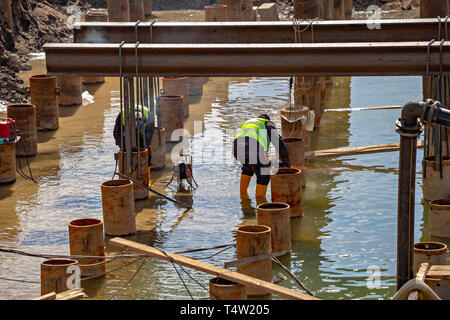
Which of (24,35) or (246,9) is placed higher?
(246,9)

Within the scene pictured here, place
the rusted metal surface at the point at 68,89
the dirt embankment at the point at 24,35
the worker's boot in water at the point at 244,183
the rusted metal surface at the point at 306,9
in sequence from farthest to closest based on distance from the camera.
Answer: the dirt embankment at the point at 24,35 → the rusted metal surface at the point at 68,89 → the rusted metal surface at the point at 306,9 → the worker's boot in water at the point at 244,183

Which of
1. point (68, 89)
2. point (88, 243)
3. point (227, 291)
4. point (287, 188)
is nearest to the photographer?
point (227, 291)

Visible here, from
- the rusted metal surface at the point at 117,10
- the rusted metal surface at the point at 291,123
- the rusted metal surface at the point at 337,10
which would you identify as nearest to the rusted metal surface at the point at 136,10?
the rusted metal surface at the point at 117,10

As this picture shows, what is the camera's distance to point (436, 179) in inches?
541

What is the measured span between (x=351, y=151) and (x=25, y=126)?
20.2 feet

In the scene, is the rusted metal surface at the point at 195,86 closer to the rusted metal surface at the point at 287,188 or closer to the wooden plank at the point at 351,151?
the wooden plank at the point at 351,151

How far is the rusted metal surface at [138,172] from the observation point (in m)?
14.2

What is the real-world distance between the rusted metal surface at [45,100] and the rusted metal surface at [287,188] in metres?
7.18

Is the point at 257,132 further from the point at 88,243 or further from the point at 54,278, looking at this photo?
the point at 54,278

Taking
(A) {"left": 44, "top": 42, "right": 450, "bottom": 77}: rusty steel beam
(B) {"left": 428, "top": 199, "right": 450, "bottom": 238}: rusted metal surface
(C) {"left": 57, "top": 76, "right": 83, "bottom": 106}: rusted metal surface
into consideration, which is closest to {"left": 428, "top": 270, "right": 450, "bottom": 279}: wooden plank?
(B) {"left": 428, "top": 199, "right": 450, "bottom": 238}: rusted metal surface

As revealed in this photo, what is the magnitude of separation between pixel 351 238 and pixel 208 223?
7.21 ft

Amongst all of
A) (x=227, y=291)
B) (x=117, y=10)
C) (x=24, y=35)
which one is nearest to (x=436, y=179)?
(x=227, y=291)
